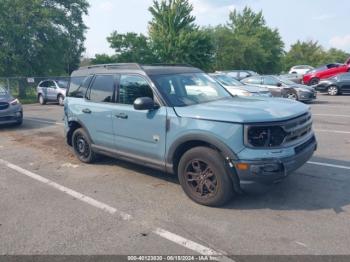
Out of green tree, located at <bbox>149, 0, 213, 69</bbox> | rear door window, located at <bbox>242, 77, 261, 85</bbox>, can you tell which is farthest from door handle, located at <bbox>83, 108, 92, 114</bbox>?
green tree, located at <bbox>149, 0, 213, 69</bbox>

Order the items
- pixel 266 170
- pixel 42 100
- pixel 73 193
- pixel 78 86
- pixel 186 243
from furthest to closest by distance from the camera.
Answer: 1. pixel 42 100
2. pixel 78 86
3. pixel 73 193
4. pixel 266 170
5. pixel 186 243

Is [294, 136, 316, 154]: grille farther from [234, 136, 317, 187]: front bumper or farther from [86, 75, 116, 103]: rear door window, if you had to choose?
[86, 75, 116, 103]: rear door window

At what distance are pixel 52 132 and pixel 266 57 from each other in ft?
153

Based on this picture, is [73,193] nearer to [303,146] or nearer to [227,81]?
[303,146]

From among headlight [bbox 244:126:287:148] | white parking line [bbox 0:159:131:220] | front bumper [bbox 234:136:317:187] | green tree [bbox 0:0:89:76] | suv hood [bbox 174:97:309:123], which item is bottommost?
white parking line [bbox 0:159:131:220]

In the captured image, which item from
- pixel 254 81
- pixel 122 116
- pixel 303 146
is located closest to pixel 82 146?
pixel 122 116

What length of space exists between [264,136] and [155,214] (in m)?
1.67

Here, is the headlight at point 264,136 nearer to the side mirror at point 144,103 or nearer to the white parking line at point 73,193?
the side mirror at point 144,103

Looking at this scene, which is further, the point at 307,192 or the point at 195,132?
the point at 307,192

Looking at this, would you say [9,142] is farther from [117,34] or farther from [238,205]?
[117,34]

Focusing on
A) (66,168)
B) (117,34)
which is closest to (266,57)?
(117,34)

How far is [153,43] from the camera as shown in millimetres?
37969

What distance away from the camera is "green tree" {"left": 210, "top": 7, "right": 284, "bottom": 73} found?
158ft

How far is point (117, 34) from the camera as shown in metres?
35.0
